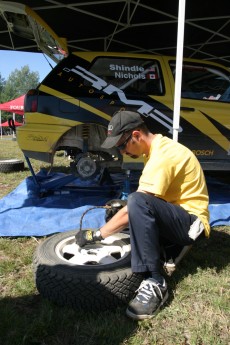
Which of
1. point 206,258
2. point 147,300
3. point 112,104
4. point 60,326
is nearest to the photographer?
point 60,326

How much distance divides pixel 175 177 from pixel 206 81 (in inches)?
119

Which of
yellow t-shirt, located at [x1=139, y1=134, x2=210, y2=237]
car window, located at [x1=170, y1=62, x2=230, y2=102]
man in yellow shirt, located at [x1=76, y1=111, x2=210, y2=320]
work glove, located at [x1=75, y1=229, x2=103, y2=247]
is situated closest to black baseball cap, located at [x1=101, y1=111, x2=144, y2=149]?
man in yellow shirt, located at [x1=76, y1=111, x2=210, y2=320]

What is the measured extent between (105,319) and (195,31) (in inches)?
272

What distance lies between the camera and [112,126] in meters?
2.34

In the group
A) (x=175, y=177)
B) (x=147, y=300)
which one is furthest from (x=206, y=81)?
(x=147, y=300)

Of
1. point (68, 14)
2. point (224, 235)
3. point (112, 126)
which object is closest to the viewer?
point (112, 126)

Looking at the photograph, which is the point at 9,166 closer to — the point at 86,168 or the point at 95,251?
the point at 86,168

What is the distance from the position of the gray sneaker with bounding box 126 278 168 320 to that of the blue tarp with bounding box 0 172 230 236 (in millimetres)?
1548

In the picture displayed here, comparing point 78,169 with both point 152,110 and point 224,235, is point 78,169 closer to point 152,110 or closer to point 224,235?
point 152,110

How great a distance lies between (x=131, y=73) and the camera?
4594 mm

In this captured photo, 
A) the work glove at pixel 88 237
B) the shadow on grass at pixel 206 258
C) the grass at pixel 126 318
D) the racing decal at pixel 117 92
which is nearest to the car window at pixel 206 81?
the racing decal at pixel 117 92

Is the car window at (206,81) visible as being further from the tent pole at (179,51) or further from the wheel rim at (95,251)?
the wheel rim at (95,251)

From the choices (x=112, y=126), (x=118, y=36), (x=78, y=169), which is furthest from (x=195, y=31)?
(x=112, y=126)

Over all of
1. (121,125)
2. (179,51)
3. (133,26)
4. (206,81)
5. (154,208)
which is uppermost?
(133,26)
